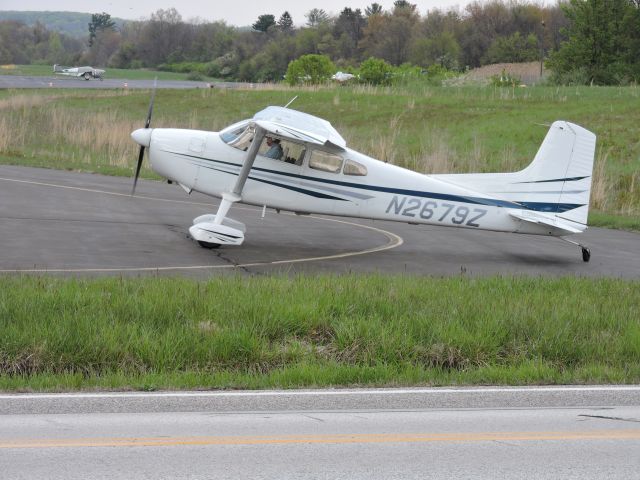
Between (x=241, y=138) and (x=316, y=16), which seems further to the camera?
(x=316, y=16)

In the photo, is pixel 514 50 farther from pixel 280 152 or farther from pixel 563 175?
pixel 280 152

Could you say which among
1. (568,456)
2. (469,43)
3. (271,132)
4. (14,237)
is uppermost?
(469,43)

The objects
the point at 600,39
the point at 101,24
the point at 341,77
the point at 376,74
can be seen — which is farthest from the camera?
the point at 101,24

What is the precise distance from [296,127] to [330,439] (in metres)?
9.79

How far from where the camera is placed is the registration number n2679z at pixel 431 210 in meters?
16.9

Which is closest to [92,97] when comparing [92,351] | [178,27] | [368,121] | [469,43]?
[368,121]

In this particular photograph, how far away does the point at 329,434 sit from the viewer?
717 centimetres

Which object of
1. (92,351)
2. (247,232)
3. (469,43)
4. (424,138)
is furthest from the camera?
(469,43)

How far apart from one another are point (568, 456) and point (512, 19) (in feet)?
411

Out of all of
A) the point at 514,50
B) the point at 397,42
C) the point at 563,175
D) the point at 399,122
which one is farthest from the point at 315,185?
the point at 397,42

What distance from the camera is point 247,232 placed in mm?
18922

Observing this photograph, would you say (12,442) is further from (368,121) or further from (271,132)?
(368,121)

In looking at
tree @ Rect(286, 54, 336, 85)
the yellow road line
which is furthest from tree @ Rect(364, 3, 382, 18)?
the yellow road line

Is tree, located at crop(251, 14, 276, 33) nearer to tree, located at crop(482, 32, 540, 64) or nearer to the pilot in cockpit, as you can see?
tree, located at crop(482, 32, 540, 64)
